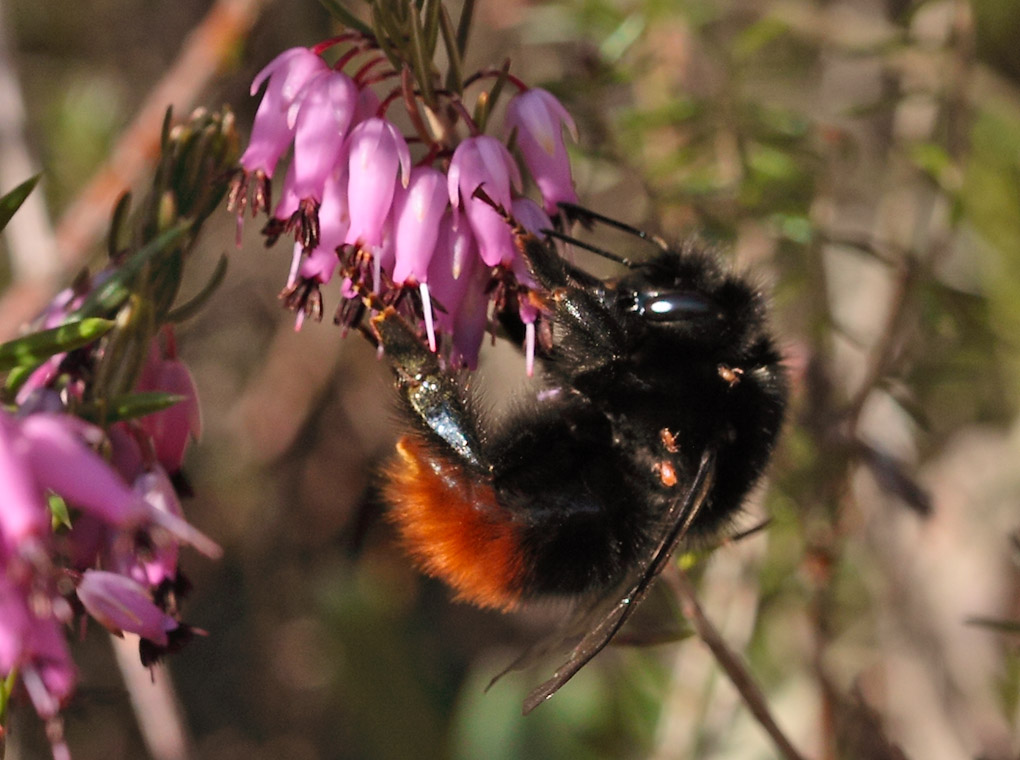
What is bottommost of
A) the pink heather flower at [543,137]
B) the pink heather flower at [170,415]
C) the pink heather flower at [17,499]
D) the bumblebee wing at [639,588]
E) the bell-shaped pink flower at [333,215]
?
the bumblebee wing at [639,588]

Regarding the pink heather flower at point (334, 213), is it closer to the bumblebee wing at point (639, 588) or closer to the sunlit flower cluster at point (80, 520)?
the sunlit flower cluster at point (80, 520)

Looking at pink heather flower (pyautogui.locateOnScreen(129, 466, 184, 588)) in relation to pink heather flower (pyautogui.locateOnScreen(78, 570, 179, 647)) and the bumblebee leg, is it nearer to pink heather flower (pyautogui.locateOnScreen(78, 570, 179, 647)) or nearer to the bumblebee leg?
pink heather flower (pyautogui.locateOnScreen(78, 570, 179, 647))

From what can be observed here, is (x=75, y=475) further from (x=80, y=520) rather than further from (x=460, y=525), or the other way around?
(x=460, y=525)

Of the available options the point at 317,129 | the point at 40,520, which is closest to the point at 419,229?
the point at 317,129

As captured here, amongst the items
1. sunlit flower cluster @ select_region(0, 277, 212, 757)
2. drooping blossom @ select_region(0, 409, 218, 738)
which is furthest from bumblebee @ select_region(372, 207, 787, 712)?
drooping blossom @ select_region(0, 409, 218, 738)

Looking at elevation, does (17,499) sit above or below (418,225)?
above

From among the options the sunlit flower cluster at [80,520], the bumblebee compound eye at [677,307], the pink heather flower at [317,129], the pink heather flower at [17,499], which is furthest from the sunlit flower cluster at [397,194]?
the pink heather flower at [17,499]
